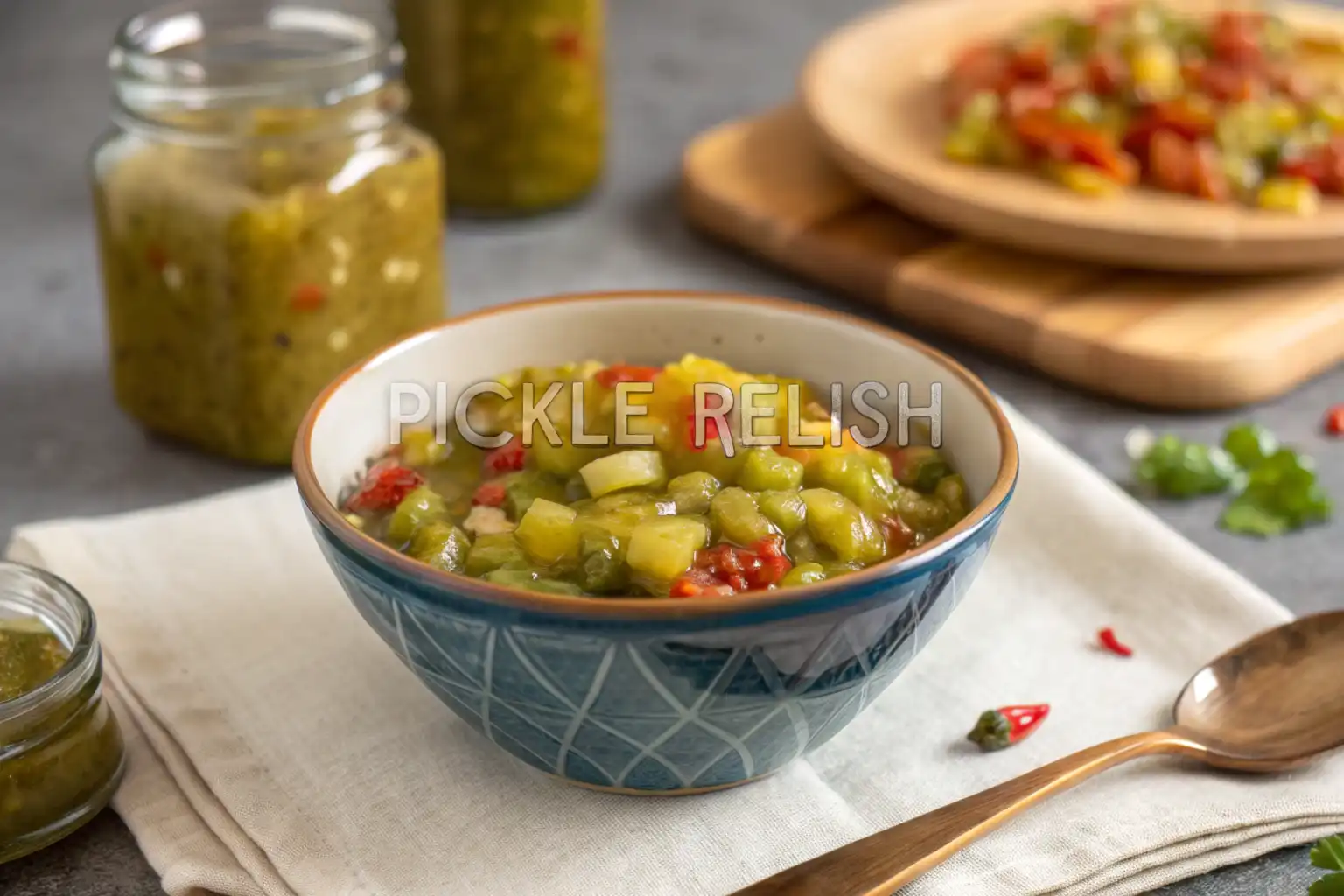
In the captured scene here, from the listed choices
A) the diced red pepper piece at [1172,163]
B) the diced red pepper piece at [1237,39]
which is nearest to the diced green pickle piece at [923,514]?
the diced red pepper piece at [1172,163]

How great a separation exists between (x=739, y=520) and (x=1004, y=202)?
1567 millimetres

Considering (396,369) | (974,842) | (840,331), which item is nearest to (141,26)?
(396,369)

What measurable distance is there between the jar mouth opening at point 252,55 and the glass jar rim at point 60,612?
968mm

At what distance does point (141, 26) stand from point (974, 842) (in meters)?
1.92

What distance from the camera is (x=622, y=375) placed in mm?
1801

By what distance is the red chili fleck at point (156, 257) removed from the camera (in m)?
2.44

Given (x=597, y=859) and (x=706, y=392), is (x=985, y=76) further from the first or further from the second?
(x=597, y=859)

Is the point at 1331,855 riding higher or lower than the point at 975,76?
lower

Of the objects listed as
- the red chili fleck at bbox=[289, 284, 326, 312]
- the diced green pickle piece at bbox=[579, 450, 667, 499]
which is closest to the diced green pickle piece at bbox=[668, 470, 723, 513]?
the diced green pickle piece at bbox=[579, 450, 667, 499]

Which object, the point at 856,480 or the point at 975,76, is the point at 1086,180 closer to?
the point at 975,76

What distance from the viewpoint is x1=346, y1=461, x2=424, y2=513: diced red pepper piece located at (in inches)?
70.1

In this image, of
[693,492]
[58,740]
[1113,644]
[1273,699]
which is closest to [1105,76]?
[1113,644]

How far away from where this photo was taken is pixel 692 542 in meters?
1.54

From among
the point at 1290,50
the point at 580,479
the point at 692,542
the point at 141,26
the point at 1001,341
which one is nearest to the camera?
the point at 692,542
